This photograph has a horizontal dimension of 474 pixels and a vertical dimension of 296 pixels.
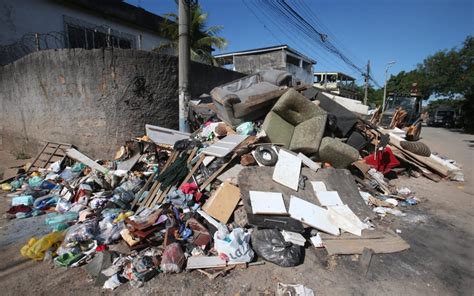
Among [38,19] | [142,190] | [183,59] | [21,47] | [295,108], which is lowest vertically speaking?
[142,190]

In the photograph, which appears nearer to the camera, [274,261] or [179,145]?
[274,261]

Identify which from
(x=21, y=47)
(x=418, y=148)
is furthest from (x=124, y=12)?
(x=418, y=148)

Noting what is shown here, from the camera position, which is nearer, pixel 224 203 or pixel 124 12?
pixel 224 203

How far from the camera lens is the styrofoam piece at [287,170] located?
349cm

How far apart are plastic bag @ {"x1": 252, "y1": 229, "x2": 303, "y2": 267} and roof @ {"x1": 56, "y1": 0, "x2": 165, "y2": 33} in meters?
11.0

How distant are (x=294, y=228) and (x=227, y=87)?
364cm

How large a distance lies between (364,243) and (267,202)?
1.20 m

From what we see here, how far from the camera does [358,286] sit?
2303 millimetres

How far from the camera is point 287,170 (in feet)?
12.0

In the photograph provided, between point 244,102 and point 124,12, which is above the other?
point 124,12

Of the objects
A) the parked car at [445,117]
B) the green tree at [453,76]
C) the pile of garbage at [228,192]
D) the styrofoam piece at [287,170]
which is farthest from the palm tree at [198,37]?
the parked car at [445,117]

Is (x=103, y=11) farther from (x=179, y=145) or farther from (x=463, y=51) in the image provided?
(x=463, y=51)

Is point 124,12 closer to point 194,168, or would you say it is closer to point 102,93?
point 102,93

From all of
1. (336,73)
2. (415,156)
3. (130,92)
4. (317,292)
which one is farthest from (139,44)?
(336,73)
